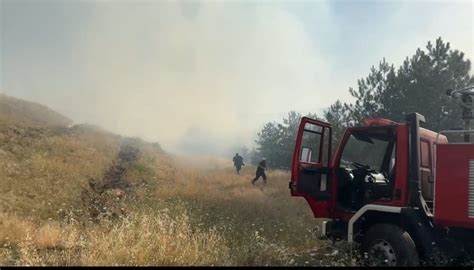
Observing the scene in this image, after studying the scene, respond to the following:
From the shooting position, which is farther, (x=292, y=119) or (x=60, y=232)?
(x=292, y=119)

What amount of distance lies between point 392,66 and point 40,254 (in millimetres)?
18757

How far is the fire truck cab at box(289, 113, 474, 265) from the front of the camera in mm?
4535

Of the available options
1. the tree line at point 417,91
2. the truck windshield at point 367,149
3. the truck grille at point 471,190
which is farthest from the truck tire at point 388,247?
the tree line at point 417,91

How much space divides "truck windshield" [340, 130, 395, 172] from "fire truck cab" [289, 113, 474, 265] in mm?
14

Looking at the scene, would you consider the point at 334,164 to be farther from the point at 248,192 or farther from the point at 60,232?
the point at 248,192

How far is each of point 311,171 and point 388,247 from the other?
1.51 m

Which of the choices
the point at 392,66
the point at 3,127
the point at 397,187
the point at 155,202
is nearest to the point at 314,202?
the point at 397,187

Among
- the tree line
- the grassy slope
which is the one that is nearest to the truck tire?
the grassy slope

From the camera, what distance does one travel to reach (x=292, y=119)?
46.8 m

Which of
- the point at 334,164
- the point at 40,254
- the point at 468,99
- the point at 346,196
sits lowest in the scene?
the point at 40,254

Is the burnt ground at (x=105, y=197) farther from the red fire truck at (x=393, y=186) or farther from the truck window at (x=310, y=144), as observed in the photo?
the red fire truck at (x=393, y=186)

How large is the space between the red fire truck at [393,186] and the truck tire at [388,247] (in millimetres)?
11

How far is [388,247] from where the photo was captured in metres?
5.04

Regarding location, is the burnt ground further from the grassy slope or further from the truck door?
the truck door
